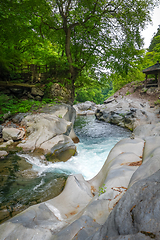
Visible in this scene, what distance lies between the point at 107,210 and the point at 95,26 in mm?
11824

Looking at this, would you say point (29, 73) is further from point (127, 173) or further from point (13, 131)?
Result: point (127, 173)

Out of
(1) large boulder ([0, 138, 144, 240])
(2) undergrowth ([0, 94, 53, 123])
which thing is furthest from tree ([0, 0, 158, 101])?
(1) large boulder ([0, 138, 144, 240])

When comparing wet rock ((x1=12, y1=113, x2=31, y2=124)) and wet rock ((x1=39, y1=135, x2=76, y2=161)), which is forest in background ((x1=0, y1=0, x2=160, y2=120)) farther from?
wet rock ((x1=39, y1=135, x2=76, y2=161))

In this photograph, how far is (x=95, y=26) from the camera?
1043 centimetres

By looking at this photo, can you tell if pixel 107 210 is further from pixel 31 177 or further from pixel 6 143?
pixel 6 143

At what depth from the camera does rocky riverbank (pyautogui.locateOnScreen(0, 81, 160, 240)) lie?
132 centimetres

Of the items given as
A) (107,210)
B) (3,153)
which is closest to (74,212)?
(107,210)

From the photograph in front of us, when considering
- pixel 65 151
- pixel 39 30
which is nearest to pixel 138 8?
pixel 39 30

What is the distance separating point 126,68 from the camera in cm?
1064

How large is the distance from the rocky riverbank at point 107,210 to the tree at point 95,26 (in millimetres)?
8675

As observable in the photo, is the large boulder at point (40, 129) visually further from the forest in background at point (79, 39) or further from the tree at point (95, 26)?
the tree at point (95, 26)

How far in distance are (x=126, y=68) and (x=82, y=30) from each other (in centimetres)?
433

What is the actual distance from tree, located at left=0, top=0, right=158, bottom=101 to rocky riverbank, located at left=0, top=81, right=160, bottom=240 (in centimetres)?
868

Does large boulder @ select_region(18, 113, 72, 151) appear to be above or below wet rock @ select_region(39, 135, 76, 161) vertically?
above
